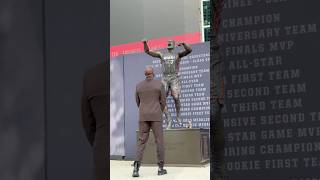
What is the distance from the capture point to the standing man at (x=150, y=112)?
529 centimetres

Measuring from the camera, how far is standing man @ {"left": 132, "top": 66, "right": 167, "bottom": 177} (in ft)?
17.3

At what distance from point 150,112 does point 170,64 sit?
1.61 meters

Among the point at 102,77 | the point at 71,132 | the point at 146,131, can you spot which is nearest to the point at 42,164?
the point at 71,132

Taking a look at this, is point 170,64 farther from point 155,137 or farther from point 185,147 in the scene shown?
point 155,137

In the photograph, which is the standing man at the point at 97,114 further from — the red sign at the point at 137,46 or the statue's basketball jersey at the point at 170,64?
the red sign at the point at 137,46

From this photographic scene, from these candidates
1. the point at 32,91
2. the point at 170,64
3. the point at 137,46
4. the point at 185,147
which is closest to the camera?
the point at 32,91

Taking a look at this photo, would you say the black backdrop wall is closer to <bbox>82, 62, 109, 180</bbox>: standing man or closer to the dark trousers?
<bbox>82, 62, 109, 180</bbox>: standing man

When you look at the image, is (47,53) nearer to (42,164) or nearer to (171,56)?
(42,164)

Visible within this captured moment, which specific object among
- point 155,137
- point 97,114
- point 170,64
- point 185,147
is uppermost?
point 170,64

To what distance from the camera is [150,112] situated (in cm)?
528

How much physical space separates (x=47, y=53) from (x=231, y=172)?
111 cm

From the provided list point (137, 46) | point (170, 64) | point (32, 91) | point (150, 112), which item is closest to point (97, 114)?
point (32, 91)

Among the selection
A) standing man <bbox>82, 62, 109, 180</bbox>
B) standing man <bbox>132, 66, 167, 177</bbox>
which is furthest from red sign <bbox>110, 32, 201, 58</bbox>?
standing man <bbox>82, 62, 109, 180</bbox>

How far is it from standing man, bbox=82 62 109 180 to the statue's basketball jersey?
4.86 m
